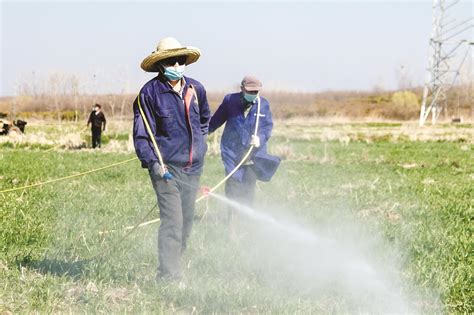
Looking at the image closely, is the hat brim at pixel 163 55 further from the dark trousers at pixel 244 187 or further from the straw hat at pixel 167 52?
the dark trousers at pixel 244 187

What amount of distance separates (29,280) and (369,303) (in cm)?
275

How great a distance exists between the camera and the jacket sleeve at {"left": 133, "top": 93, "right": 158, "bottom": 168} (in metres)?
5.35

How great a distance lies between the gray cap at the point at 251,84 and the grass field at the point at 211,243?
5.71 ft

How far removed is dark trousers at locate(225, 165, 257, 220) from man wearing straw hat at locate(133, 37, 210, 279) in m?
2.07

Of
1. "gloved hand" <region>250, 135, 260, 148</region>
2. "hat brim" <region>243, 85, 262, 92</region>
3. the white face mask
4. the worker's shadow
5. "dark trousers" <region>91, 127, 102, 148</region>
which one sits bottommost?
"dark trousers" <region>91, 127, 102, 148</region>

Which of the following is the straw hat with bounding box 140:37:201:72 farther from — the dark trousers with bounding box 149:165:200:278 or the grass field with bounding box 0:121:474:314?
the grass field with bounding box 0:121:474:314

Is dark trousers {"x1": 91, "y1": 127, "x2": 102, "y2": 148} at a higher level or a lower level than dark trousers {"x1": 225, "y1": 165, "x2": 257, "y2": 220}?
lower

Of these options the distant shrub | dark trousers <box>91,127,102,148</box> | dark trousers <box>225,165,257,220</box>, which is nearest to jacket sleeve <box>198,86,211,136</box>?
dark trousers <box>225,165,257,220</box>

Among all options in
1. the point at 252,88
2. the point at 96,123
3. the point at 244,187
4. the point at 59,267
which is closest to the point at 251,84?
the point at 252,88

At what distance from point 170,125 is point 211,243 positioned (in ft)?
6.37

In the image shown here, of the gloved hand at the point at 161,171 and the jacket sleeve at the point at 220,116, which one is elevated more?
the jacket sleeve at the point at 220,116

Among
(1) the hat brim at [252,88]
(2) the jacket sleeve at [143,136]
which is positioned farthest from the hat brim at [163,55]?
(1) the hat brim at [252,88]

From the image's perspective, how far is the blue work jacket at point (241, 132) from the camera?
7.47 m

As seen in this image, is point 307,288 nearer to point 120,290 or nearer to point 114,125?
point 120,290
